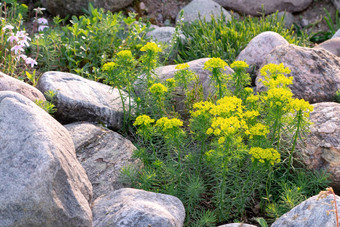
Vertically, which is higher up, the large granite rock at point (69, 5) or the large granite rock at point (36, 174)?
the large granite rock at point (36, 174)

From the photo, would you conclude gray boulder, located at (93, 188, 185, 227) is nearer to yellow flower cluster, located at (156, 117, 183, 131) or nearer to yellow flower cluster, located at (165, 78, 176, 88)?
yellow flower cluster, located at (156, 117, 183, 131)

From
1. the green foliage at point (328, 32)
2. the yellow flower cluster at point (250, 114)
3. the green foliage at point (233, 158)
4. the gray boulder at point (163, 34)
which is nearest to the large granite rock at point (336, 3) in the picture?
the green foliage at point (328, 32)

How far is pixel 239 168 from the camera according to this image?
339cm

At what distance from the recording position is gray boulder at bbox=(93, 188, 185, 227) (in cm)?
270

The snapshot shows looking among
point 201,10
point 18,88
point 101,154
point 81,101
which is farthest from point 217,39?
point 18,88

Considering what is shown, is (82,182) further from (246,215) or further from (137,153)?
(246,215)

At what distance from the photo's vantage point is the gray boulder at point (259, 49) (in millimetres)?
5297

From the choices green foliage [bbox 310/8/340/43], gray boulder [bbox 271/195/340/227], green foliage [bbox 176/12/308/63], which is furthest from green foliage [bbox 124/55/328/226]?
green foliage [bbox 310/8/340/43]

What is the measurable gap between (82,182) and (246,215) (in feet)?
4.67

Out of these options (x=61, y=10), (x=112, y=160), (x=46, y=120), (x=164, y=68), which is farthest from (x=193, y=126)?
(x=61, y=10)

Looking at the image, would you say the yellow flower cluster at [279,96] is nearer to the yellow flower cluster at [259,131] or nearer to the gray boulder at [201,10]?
the yellow flower cluster at [259,131]

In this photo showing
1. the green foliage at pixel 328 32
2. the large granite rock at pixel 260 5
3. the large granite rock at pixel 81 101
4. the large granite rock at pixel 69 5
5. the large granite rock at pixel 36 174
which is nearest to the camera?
the large granite rock at pixel 36 174

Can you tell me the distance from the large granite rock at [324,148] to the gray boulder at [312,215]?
2.74 ft

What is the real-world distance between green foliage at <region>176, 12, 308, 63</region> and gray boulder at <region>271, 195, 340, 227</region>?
314 cm
